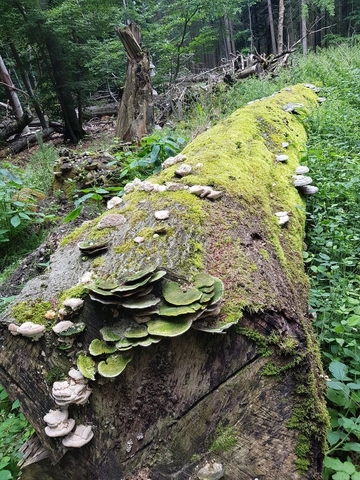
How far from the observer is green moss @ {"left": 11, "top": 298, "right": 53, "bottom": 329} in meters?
1.62

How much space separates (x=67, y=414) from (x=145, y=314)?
22.0 inches

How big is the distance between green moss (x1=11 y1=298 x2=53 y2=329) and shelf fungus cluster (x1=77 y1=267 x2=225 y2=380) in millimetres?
315

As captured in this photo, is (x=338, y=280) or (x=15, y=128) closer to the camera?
(x=338, y=280)

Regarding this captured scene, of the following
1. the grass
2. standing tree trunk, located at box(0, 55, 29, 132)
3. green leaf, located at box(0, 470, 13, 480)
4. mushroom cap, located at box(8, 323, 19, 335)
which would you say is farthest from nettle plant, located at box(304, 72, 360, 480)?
standing tree trunk, located at box(0, 55, 29, 132)

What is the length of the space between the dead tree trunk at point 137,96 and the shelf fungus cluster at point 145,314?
6974mm

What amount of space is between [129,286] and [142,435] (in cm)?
64

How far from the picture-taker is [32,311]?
167 centimetres

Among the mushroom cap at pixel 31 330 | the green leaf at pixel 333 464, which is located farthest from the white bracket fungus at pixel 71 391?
the green leaf at pixel 333 464

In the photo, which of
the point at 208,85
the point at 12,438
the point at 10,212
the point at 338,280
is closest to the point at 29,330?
the point at 12,438

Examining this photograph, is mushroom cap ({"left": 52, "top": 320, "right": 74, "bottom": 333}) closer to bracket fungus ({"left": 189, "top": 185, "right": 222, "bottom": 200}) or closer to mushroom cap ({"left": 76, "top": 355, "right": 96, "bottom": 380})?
mushroom cap ({"left": 76, "top": 355, "right": 96, "bottom": 380})

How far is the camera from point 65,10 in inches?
414

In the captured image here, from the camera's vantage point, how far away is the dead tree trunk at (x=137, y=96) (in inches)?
313

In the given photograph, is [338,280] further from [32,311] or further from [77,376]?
[32,311]

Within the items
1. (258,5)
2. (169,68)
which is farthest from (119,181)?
(258,5)
